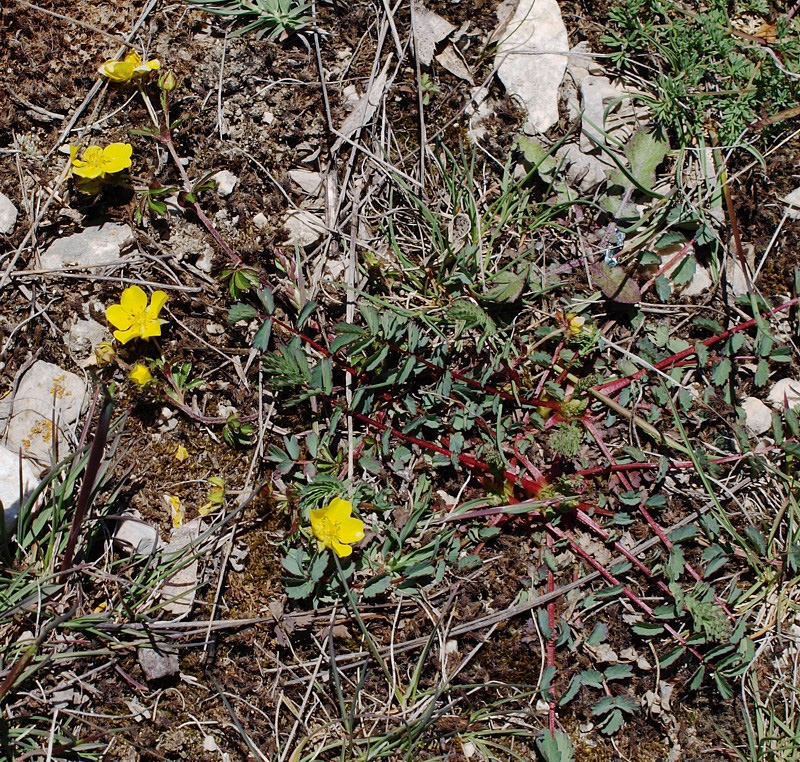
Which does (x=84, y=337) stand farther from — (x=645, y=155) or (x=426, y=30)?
(x=645, y=155)

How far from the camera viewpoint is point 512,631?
295 centimetres

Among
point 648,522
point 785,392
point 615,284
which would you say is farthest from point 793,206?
point 648,522

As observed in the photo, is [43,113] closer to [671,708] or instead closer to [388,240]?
[388,240]

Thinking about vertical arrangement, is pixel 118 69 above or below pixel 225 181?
above

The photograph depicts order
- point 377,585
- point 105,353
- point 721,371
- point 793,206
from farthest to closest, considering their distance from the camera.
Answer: point 793,206, point 721,371, point 105,353, point 377,585

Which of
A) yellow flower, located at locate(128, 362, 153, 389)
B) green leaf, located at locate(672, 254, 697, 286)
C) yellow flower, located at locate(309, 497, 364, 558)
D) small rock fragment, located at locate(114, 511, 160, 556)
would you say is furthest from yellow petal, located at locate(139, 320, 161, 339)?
green leaf, located at locate(672, 254, 697, 286)

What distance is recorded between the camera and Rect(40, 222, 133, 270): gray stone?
3.11 metres

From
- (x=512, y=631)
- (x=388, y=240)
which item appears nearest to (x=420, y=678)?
(x=512, y=631)

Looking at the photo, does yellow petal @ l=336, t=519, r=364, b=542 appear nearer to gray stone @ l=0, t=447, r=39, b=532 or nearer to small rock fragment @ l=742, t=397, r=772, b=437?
gray stone @ l=0, t=447, r=39, b=532

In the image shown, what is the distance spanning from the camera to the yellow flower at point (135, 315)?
9.65ft

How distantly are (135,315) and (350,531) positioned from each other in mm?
1306

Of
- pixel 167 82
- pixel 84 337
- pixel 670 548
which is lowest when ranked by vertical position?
pixel 670 548

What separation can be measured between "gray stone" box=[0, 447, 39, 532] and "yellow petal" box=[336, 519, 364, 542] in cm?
130

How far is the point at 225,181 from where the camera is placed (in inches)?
125
